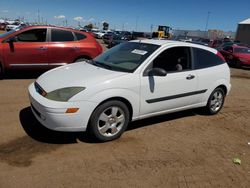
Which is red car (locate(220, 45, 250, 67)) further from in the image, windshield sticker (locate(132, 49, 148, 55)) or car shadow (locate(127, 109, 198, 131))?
windshield sticker (locate(132, 49, 148, 55))

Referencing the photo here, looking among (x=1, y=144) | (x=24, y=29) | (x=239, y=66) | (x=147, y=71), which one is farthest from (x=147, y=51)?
(x=239, y=66)

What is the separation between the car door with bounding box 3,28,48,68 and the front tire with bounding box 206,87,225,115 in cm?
488

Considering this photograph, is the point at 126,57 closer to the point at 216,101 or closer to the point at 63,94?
the point at 63,94

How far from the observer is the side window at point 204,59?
5184 mm

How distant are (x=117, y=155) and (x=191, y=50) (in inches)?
103

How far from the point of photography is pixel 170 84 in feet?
15.1

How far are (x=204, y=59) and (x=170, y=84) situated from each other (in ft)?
3.99

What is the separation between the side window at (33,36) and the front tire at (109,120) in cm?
483

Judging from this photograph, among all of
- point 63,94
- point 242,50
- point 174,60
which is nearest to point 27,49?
point 63,94

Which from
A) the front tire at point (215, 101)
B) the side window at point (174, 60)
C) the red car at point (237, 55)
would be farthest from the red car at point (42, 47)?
the red car at point (237, 55)

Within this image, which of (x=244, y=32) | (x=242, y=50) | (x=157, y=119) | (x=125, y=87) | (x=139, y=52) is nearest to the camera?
(x=125, y=87)

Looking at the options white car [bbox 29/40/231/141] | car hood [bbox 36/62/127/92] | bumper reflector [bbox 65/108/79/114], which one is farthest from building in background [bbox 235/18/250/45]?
bumper reflector [bbox 65/108/79/114]

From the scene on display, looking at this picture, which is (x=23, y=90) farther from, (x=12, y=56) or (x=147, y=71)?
(x=147, y=71)

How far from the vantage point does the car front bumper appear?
12.0 ft
